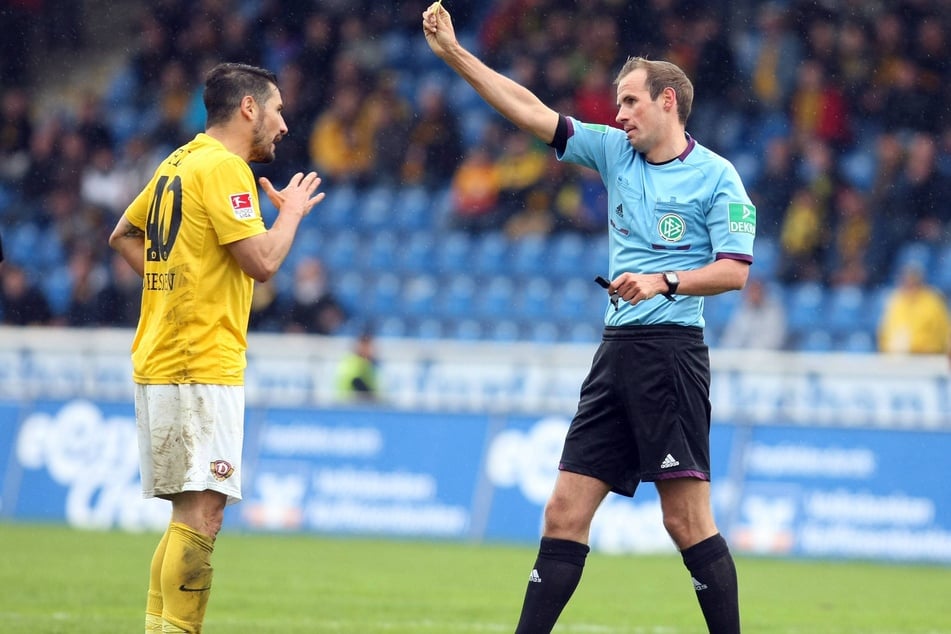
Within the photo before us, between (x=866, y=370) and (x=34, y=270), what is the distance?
1143 cm

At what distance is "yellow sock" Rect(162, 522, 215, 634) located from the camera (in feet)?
17.8

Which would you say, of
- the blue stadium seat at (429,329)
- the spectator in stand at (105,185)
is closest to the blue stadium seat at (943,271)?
the blue stadium seat at (429,329)

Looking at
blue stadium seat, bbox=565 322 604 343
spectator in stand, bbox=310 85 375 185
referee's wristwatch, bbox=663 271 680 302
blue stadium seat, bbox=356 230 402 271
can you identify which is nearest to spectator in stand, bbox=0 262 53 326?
blue stadium seat, bbox=356 230 402 271

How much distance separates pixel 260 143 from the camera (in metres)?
5.78

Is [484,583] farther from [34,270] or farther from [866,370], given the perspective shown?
[34,270]

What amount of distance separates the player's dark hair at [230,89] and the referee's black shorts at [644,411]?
5.25ft

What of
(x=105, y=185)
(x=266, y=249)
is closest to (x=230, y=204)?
(x=266, y=249)

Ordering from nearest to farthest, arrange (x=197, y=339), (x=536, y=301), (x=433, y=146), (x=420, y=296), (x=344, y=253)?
1. (x=197, y=339)
2. (x=536, y=301)
3. (x=420, y=296)
4. (x=344, y=253)
5. (x=433, y=146)

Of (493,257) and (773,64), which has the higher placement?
(773,64)

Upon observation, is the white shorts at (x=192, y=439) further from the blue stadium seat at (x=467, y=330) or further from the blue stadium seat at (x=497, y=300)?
the blue stadium seat at (x=497, y=300)

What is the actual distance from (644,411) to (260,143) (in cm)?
174

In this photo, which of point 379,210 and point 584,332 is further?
point 379,210

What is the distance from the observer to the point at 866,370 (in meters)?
14.8

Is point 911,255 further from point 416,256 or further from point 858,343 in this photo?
point 416,256
